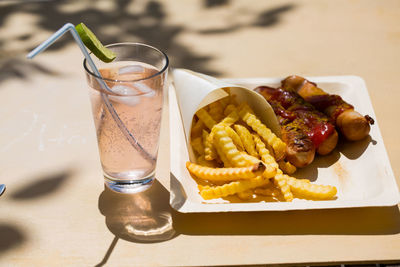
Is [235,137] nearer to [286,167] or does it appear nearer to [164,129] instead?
[286,167]

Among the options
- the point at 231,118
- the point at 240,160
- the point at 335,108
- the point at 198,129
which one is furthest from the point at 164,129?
the point at 335,108

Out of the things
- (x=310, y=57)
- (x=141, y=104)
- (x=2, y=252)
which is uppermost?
(x=141, y=104)

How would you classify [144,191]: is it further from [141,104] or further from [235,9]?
[235,9]

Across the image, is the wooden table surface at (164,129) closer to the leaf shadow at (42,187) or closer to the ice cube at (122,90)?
the leaf shadow at (42,187)

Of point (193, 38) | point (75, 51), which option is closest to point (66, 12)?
point (75, 51)

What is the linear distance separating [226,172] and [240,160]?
2.5 inches

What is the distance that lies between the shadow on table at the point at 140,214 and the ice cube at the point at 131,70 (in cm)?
33

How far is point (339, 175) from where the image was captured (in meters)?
1.42

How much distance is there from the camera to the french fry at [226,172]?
46.2 inches

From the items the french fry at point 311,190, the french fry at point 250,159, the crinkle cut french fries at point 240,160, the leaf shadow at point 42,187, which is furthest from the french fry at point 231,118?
the leaf shadow at point 42,187

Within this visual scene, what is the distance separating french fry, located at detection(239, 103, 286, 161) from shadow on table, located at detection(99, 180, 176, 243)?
1.01 feet

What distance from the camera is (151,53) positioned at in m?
1.26

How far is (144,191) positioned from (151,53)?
393mm

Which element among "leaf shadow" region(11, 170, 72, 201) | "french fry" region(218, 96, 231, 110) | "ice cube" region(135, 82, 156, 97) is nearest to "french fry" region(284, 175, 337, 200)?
"french fry" region(218, 96, 231, 110)
